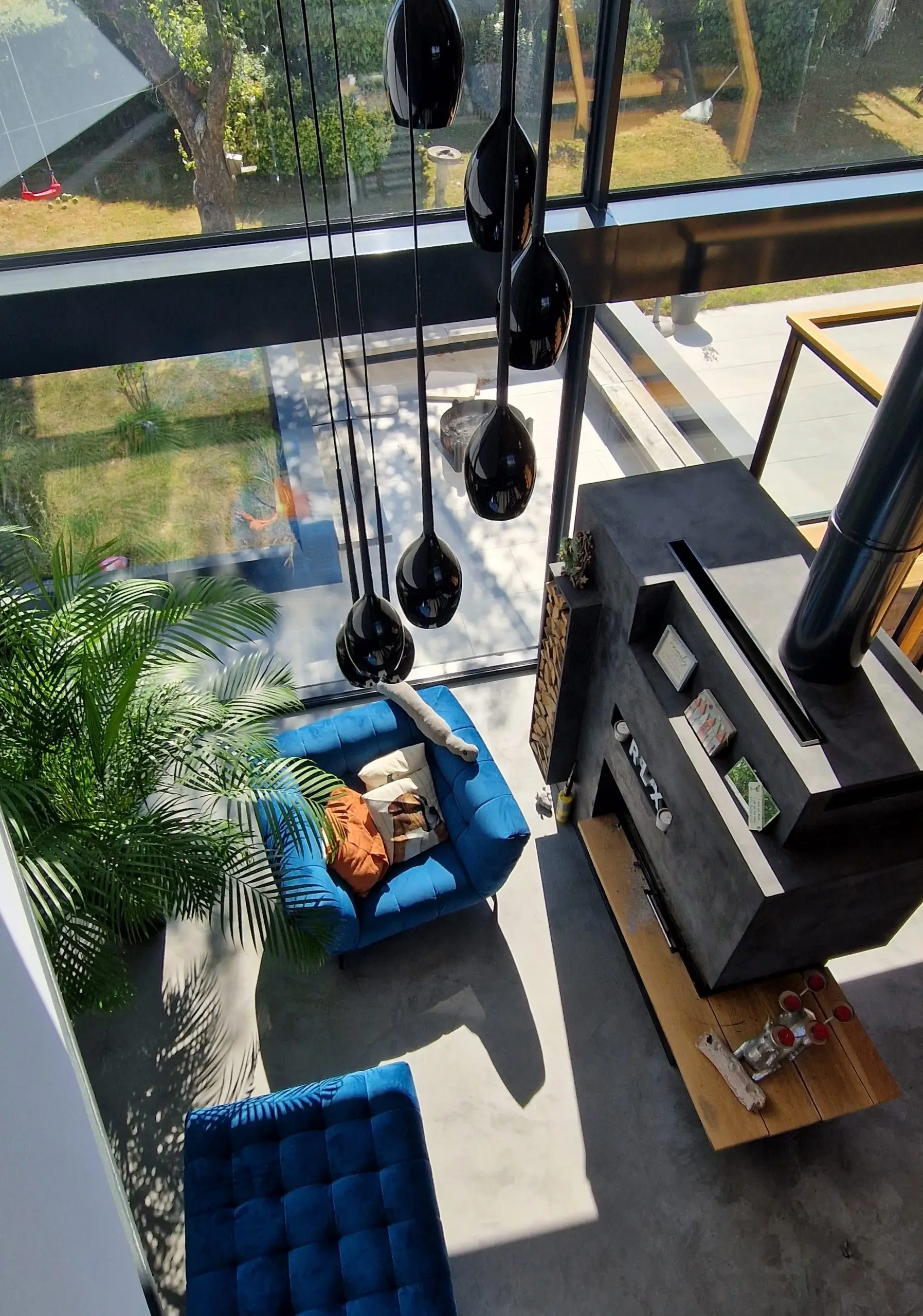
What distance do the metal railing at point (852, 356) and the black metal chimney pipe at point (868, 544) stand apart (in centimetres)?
153

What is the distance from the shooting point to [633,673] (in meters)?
3.79

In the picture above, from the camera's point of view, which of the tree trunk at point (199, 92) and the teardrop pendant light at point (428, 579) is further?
the tree trunk at point (199, 92)

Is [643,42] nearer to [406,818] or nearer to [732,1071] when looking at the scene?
[406,818]

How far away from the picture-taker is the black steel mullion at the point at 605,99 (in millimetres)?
3514

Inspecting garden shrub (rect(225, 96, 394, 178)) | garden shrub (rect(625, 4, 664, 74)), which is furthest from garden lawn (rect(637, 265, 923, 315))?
garden shrub (rect(225, 96, 394, 178))

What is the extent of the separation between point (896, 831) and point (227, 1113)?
2.63 meters

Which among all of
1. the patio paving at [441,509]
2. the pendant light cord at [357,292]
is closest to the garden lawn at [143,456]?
the patio paving at [441,509]

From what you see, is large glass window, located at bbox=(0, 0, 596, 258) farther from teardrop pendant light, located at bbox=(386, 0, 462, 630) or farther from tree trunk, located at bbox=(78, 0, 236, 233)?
teardrop pendant light, located at bbox=(386, 0, 462, 630)

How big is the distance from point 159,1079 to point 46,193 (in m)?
3.54

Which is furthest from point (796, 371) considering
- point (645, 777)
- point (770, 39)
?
point (645, 777)

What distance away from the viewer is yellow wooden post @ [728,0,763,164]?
11.9 ft

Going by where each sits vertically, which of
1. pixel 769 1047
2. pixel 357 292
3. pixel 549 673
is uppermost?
pixel 357 292

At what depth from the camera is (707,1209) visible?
3754 mm

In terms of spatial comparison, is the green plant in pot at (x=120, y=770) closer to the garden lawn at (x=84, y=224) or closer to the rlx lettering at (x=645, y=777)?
the garden lawn at (x=84, y=224)
